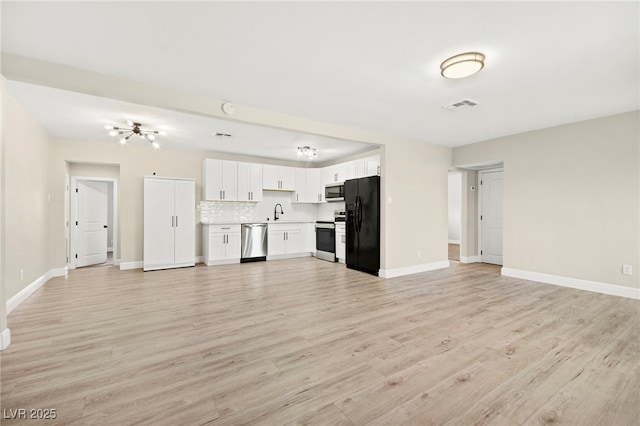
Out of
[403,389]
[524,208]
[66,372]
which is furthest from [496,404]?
[524,208]

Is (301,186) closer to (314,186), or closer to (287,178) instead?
(314,186)

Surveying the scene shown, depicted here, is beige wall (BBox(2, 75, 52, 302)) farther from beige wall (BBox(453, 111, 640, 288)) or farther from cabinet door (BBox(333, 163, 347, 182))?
beige wall (BBox(453, 111, 640, 288))

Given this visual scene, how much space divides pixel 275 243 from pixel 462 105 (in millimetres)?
5044

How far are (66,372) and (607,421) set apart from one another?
359 centimetres

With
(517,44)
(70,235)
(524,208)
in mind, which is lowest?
(70,235)

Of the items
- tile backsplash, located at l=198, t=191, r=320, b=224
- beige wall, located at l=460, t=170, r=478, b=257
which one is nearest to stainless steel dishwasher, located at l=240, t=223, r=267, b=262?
tile backsplash, located at l=198, t=191, r=320, b=224

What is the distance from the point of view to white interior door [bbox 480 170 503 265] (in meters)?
6.45

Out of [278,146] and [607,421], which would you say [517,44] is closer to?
[607,421]

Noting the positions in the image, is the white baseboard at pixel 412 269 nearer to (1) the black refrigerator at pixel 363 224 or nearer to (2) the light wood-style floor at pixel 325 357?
(1) the black refrigerator at pixel 363 224

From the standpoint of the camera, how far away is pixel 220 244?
6.39 m

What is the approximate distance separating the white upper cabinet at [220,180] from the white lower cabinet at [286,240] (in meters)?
Result: 1.28

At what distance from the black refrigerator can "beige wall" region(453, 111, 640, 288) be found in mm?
2462

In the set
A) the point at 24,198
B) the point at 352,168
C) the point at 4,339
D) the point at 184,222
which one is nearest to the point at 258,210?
the point at 184,222

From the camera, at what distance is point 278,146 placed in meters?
6.01
